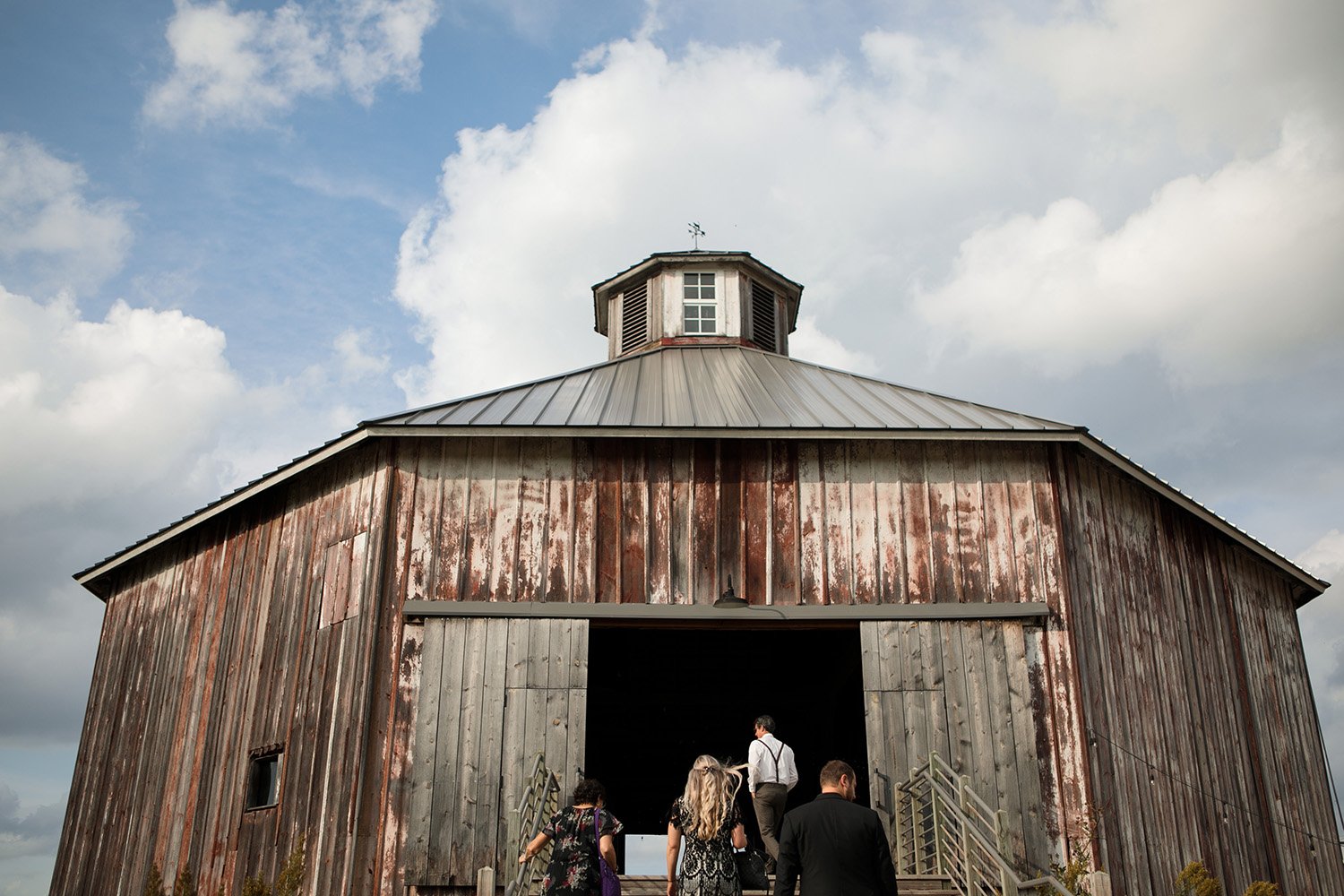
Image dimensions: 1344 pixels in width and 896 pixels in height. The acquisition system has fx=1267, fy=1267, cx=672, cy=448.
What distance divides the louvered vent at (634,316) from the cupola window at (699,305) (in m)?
0.70

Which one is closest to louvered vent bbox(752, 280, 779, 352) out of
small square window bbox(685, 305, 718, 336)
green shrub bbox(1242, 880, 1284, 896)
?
small square window bbox(685, 305, 718, 336)

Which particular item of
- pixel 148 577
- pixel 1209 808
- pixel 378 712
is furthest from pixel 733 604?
pixel 148 577

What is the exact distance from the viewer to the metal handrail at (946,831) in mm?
10742

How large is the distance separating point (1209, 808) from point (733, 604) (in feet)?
21.5

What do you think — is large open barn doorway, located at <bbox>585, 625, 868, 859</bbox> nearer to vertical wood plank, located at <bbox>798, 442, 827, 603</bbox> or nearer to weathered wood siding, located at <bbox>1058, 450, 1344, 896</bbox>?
weathered wood siding, located at <bbox>1058, 450, 1344, 896</bbox>

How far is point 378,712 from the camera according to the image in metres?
13.4

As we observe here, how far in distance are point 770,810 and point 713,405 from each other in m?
6.36

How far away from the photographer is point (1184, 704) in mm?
15422

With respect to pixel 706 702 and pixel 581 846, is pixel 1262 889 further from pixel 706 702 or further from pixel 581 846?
pixel 581 846

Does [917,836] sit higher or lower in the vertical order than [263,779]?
lower

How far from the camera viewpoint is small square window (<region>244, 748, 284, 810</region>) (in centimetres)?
1447

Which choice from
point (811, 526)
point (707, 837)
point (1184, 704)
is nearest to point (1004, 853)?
point (707, 837)

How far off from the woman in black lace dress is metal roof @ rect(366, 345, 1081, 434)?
20.5ft

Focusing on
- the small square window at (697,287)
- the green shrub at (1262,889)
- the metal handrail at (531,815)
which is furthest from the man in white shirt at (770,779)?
the small square window at (697,287)
